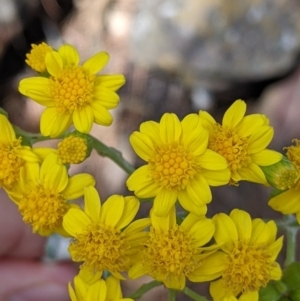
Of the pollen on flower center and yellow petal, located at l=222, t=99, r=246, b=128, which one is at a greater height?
yellow petal, located at l=222, t=99, r=246, b=128

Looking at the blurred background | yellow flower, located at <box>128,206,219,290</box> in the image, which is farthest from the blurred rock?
yellow flower, located at <box>128,206,219,290</box>

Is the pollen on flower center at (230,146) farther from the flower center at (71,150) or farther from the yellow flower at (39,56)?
the yellow flower at (39,56)

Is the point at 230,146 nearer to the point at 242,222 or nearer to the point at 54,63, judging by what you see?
the point at 242,222

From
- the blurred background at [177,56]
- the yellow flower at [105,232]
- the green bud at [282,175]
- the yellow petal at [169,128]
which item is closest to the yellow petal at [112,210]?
the yellow flower at [105,232]

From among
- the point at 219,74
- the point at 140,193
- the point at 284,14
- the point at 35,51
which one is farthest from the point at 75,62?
the point at 284,14

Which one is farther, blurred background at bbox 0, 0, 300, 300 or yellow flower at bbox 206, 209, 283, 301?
blurred background at bbox 0, 0, 300, 300

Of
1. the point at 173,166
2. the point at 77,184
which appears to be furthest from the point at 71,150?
the point at 173,166

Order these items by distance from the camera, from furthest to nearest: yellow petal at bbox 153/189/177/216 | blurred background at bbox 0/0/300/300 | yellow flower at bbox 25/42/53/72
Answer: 1. blurred background at bbox 0/0/300/300
2. yellow flower at bbox 25/42/53/72
3. yellow petal at bbox 153/189/177/216

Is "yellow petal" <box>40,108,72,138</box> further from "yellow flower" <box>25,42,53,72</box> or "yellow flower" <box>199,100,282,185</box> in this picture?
"yellow flower" <box>199,100,282,185</box>
